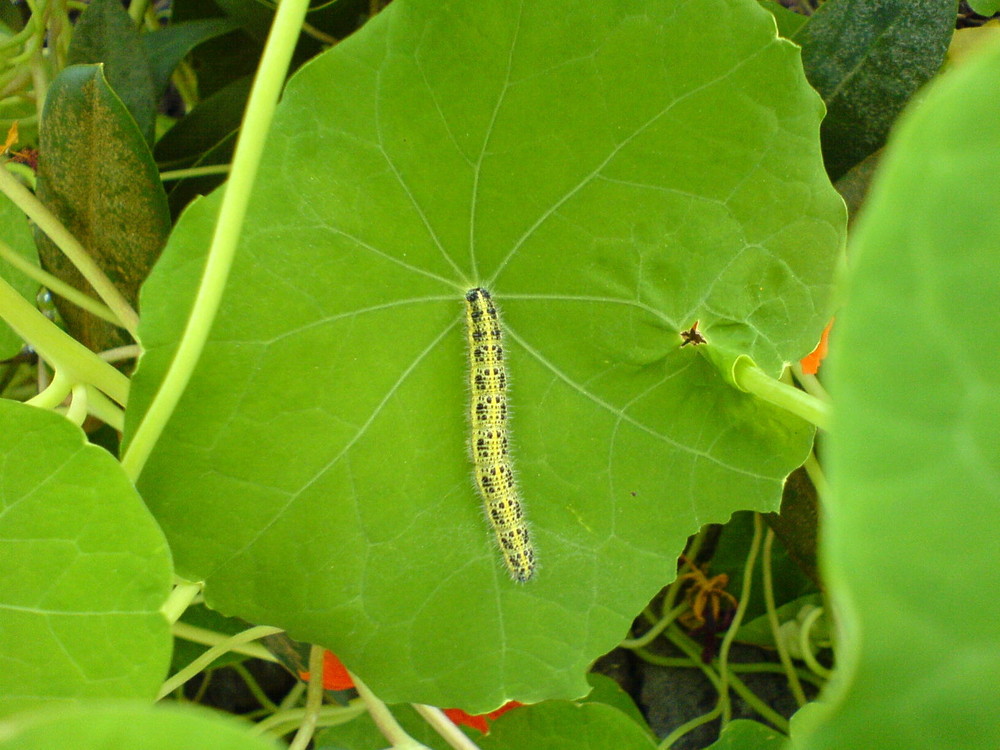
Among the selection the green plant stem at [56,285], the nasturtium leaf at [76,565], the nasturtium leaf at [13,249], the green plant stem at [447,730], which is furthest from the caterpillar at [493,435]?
the nasturtium leaf at [13,249]

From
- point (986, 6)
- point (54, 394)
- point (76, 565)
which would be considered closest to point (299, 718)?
point (76, 565)

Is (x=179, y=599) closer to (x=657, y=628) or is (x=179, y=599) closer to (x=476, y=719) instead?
(x=476, y=719)

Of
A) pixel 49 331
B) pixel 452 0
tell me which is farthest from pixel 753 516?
pixel 49 331

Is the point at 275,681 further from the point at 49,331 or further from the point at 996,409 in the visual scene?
the point at 996,409

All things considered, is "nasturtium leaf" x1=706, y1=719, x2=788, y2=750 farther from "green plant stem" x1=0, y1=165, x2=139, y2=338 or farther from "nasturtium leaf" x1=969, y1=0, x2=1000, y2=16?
"nasturtium leaf" x1=969, y1=0, x2=1000, y2=16

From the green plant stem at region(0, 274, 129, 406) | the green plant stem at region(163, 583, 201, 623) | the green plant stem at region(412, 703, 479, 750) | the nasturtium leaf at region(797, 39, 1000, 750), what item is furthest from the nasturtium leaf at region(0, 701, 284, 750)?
the green plant stem at region(412, 703, 479, 750)

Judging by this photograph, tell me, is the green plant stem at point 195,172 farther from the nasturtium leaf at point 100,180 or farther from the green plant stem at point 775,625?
the green plant stem at point 775,625
